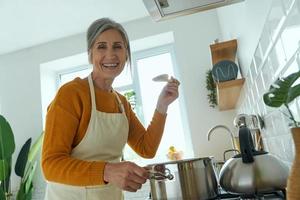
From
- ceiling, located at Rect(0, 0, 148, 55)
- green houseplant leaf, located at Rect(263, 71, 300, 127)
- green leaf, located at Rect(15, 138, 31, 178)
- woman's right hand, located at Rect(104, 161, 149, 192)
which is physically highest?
ceiling, located at Rect(0, 0, 148, 55)

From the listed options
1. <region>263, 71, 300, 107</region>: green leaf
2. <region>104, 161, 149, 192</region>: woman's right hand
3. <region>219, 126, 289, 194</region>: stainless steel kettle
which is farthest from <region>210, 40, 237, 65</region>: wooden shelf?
<region>263, 71, 300, 107</region>: green leaf

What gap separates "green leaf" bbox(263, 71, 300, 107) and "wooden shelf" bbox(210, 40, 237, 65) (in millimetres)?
1303

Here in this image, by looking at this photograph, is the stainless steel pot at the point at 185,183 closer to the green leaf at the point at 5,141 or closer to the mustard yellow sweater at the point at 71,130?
the mustard yellow sweater at the point at 71,130

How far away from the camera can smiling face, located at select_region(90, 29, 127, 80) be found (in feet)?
3.27

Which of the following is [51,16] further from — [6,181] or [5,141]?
[6,181]

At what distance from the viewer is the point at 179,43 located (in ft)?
8.71

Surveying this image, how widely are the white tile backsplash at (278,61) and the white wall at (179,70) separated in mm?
1306

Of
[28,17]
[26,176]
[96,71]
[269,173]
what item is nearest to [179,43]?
[28,17]

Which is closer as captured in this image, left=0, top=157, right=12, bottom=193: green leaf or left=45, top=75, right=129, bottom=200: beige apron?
left=45, top=75, right=129, bottom=200: beige apron

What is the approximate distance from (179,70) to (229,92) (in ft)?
3.05

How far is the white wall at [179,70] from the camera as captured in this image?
2438 millimetres

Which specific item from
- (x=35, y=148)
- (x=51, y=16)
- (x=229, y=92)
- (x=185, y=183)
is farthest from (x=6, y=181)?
(x=185, y=183)

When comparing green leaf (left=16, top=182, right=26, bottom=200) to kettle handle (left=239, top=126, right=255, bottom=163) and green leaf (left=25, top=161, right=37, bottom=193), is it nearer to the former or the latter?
green leaf (left=25, top=161, right=37, bottom=193)

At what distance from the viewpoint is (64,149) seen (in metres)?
0.78
